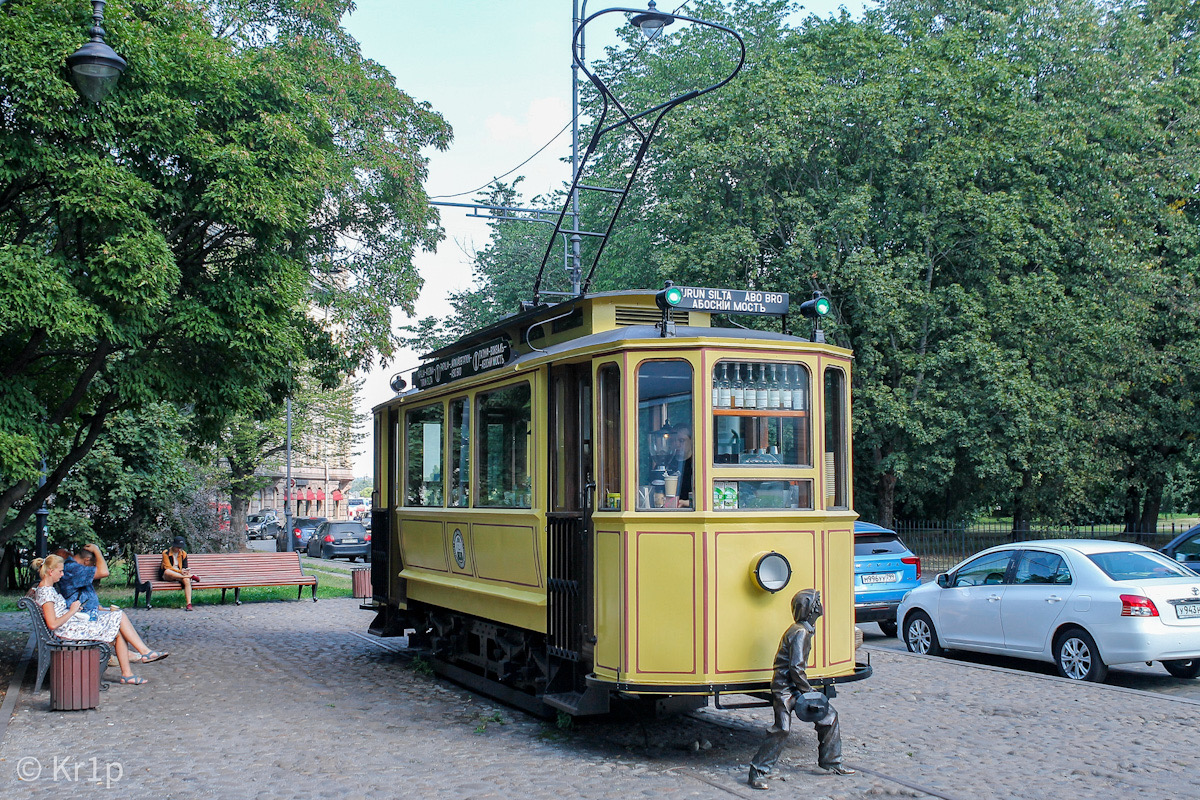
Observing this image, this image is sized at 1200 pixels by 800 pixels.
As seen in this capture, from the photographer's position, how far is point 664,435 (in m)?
7.56

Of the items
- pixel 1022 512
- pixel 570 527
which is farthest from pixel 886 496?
pixel 570 527

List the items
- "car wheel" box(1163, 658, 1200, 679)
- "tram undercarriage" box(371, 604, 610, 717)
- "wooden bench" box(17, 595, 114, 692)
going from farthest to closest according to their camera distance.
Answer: "car wheel" box(1163, 658, 1200, 679) → "wooden bench" box(17, 595, 114, 692) → "tram undercarriage" box(371, 604, 610, 717)

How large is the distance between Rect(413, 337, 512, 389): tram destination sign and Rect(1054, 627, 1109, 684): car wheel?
627cm

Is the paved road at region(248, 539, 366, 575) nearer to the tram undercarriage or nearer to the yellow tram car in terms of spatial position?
the tram undercarriage

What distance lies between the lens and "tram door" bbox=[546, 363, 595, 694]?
7.82 meters

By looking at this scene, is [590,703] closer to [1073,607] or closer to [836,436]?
[836,436]

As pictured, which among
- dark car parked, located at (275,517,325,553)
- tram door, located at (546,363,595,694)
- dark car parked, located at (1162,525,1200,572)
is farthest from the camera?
dark car parked, located at (275,517,325,553)

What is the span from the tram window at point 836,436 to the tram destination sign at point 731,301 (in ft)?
2.16

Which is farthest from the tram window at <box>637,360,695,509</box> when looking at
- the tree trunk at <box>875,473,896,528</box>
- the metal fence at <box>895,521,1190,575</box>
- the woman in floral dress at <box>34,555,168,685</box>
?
the tree trunk at <box>875,473,896,528</box>

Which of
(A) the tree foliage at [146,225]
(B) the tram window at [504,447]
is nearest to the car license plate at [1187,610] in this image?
(B) the tram window at [504,447]

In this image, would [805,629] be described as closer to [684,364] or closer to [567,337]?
[684,364]

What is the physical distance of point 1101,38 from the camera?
28.3 meters

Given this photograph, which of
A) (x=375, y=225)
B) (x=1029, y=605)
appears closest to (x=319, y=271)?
(x=375, y=225)

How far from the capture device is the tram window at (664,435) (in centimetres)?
748
